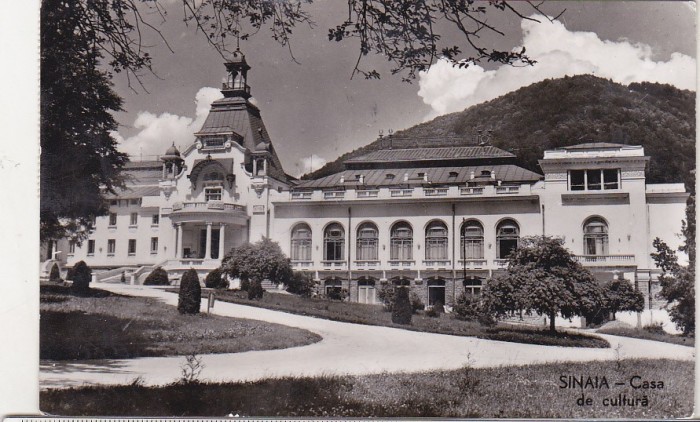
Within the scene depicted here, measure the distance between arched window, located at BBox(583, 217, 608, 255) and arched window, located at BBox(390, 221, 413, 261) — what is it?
142 cm

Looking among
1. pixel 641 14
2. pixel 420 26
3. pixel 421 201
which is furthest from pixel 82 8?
pixel 641 14

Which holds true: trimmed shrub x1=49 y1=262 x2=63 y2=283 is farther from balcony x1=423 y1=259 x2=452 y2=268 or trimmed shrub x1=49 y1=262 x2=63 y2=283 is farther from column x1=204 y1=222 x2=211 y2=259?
balcony x1=423 y1=259 x2=452 y2=268

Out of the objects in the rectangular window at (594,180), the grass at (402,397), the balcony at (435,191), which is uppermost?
the rectangular window at (594,180)

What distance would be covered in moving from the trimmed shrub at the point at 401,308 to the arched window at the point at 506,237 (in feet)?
2.79

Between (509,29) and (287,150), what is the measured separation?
79.2 inches

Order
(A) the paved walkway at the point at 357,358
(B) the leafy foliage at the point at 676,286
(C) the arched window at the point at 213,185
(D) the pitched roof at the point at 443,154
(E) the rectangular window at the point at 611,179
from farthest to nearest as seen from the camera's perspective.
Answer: (C) the arched window at the point at 213,185
(D) the pitched roof at the point at 443,154
(E) the rectangular window at the point at 611,179
(B) the leafy foliage at the point at 676,286
(A) the paved walkway at the point at 357,358

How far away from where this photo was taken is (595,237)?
4898 mm

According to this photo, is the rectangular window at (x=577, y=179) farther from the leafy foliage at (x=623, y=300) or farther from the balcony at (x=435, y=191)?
the balcony at (x=435, y=191)

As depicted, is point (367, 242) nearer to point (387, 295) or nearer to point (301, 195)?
point (387, 295)

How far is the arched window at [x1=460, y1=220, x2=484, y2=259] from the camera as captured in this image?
197 inches

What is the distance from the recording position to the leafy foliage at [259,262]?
5.03m

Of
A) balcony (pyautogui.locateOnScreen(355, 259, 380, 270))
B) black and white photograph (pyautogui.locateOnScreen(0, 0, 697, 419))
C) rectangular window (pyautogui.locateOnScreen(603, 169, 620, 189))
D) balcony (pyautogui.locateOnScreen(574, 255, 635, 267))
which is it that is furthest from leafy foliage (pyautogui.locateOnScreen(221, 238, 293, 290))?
rectangular window (pyautogui.locateOnScreen(603, 169, 620, 189))

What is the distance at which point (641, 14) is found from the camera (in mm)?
4715

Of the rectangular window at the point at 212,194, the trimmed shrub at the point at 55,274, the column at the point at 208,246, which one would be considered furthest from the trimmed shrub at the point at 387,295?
the trimmed shrub at the point at 55,274
